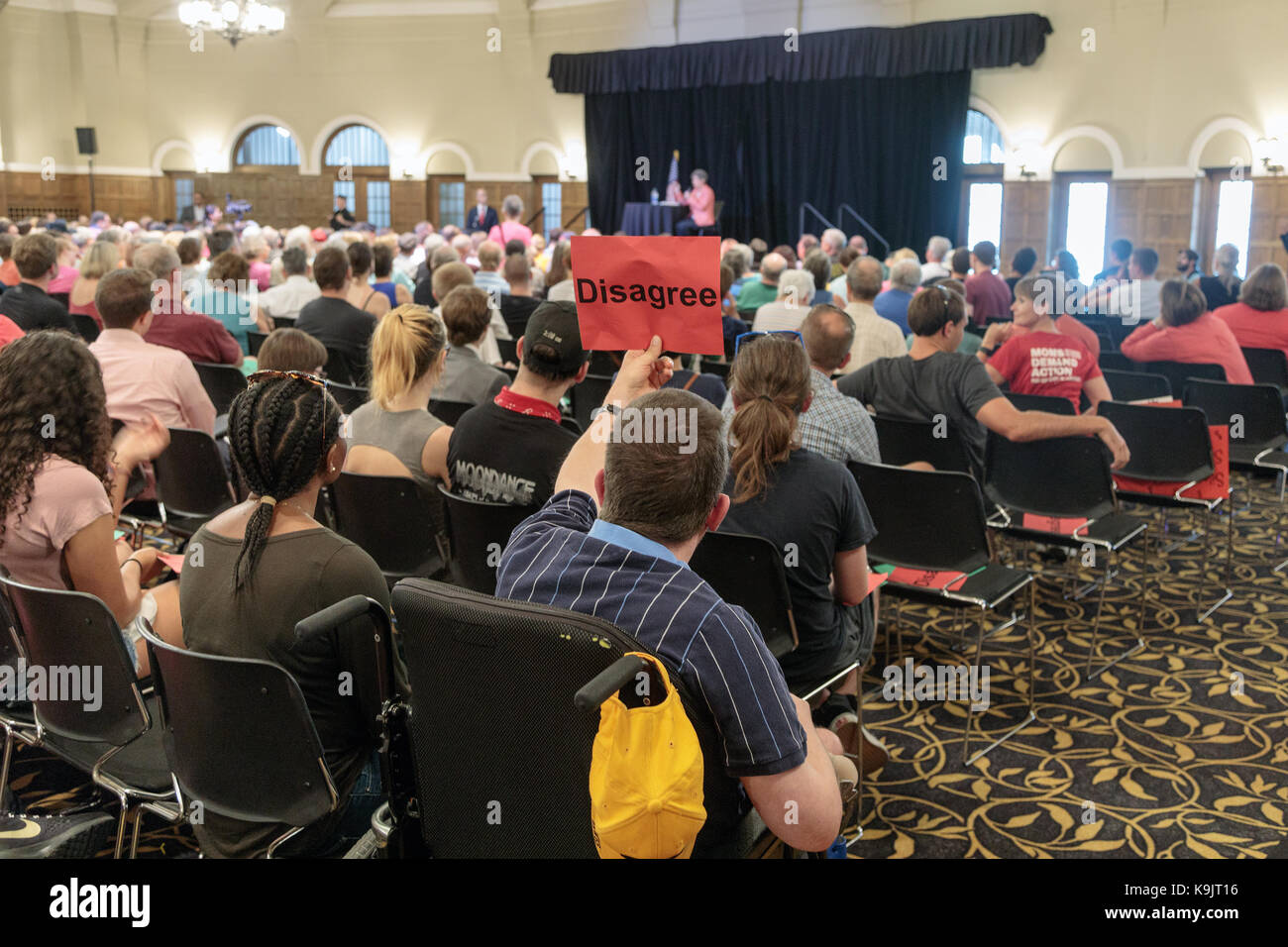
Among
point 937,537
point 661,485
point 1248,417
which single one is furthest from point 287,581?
point 1248,417

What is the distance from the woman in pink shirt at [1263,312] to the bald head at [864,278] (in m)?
2.07

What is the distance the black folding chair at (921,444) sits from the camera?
4207 millimetres

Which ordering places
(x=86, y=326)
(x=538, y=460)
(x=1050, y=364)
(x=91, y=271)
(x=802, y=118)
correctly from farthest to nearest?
(x=802, y=118) → (x=86, y=326) → (x=91, y=271) → (x=1050, y=364) → (x=538, y=460)

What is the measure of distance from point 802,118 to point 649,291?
567 inches

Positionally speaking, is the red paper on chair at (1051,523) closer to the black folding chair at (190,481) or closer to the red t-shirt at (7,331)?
the black folding chair at (190,481)

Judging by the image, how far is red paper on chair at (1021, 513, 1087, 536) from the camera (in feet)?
13.8

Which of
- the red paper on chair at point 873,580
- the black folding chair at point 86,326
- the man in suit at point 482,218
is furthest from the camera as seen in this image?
the man in suit at point 482,218

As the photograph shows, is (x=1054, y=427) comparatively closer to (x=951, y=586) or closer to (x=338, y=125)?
(x=951, y=586)

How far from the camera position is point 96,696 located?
2.39 metres

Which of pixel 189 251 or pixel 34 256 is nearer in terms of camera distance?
pixel 34 256

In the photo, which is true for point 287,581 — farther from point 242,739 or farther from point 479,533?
point 479,533

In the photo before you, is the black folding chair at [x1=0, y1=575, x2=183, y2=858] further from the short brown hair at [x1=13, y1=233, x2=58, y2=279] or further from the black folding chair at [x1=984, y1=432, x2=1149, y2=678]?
the short brown hair at [x1=13, y1=233, x2=58, y2=279]

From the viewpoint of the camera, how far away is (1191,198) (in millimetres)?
12469

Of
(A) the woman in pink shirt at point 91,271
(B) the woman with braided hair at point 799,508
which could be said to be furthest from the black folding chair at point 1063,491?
(A) the woman in pink shirt at point 91,271
